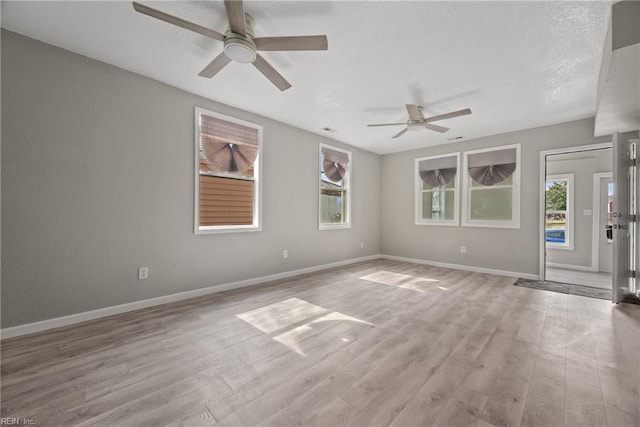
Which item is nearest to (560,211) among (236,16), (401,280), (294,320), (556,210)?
(556,210)

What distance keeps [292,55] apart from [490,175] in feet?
14.7

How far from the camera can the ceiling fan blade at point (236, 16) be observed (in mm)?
1738

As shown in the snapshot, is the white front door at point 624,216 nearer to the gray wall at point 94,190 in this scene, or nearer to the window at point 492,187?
the window at point 492,187

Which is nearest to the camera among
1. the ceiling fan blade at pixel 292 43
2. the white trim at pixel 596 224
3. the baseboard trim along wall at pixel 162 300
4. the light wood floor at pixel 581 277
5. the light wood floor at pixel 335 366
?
the light wood floor at pixel 335 366

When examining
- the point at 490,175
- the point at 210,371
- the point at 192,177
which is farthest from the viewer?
the point at 490,175

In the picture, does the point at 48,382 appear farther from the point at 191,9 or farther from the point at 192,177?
the point at 191,9

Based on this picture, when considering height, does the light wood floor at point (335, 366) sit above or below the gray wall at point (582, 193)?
below

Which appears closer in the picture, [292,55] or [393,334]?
[393,334]

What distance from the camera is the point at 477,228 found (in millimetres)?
5301

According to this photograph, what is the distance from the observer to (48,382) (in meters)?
1.75

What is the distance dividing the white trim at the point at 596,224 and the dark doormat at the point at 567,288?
182cm

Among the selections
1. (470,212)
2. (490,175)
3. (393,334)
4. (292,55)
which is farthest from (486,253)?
(292,55)

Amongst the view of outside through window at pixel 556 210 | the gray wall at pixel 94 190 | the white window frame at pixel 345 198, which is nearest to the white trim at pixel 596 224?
the view of outside through window at pixel 556 210

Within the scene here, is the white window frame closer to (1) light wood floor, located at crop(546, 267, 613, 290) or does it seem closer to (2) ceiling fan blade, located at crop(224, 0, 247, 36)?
(2) ceiling fan blade, located at crop(224, 0, 247, 36)
